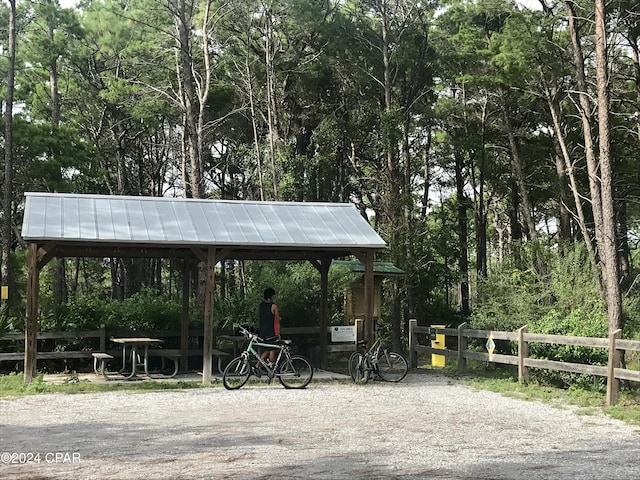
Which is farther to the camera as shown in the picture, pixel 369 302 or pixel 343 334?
pixel 343 334

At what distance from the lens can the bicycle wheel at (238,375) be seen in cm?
1201

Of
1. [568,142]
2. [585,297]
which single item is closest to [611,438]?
[585,297]

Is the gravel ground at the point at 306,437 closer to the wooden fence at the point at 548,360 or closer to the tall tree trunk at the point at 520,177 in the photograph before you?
the wooden fence at the point at 548,360

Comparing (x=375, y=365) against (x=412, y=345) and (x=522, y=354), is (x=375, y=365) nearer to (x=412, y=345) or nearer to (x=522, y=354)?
(x=522, y=354)

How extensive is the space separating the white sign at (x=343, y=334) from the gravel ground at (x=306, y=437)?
8.84ft

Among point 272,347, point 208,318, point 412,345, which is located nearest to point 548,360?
point 412,345

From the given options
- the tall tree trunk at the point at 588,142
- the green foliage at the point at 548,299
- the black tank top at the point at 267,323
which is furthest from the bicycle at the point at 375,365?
the tall tree trunk at the point at 588,142

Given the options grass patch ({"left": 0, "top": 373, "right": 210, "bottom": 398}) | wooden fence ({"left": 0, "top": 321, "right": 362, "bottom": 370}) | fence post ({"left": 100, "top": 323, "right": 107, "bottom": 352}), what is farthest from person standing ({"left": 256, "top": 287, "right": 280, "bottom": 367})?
fence post ({"left": 100, "top": 323, "right": 107, "bottom": 352})

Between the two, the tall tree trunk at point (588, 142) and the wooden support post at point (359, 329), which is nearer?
the wooden support post at point (359, 329)

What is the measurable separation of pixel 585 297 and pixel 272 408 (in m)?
7.90

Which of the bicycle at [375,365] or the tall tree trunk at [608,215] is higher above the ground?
the tall tree trunk at [608,215]

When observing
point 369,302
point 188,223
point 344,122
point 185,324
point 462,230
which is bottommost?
point 185,324

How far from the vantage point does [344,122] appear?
2891 centimetres

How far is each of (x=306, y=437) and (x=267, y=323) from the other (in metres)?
4.70
